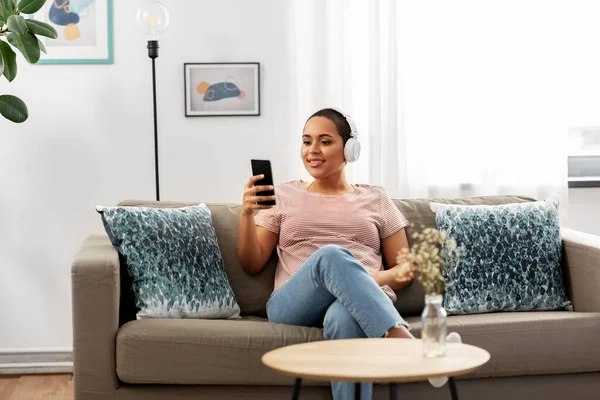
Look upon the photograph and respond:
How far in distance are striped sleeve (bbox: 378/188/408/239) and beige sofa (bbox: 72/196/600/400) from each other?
0.39 m

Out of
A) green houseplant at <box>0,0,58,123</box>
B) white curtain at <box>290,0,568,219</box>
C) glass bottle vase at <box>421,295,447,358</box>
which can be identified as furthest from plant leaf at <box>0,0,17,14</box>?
glass bottle vase at <box>421,295,447,358</box>

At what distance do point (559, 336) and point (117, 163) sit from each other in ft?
6.57

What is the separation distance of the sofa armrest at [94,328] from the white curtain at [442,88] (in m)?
1.40

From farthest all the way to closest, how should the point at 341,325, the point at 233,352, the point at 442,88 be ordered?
the point at 442,88
the point at 233,352
the point at 341,325

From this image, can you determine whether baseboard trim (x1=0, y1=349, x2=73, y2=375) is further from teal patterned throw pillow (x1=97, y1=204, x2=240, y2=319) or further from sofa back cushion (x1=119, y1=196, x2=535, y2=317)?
teal patterned throw pillow (x1=97, y1=204, x2=240, y2=319)

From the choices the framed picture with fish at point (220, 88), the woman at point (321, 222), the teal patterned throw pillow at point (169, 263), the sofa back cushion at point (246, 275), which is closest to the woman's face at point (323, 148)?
the woman at point (321, 222)

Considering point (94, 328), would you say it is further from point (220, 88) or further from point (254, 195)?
point (220, 88)

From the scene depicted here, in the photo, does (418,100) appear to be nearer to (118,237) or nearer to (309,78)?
(309,78)

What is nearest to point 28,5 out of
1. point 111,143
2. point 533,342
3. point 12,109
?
point 12,109

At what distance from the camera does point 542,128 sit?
12.4ft

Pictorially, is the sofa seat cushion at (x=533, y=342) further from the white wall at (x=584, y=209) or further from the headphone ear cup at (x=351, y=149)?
the white wall at (x=584, y=209)

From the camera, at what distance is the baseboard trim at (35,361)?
3689mm

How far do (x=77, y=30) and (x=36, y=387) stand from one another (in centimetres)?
152

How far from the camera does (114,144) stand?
3.69m
